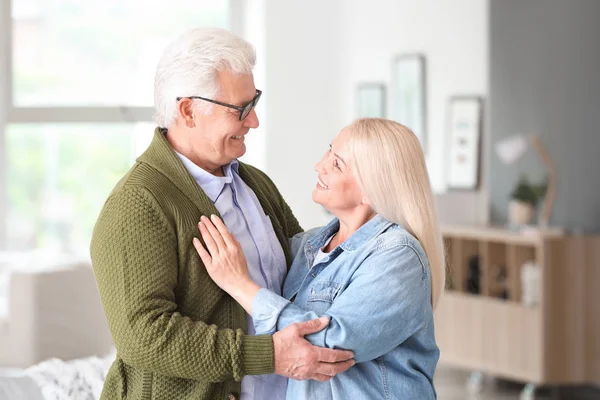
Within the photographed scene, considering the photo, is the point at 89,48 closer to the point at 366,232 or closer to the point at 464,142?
the point at 464,142

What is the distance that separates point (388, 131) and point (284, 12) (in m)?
5.83

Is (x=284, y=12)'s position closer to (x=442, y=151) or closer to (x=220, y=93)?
(x=442, y=151)

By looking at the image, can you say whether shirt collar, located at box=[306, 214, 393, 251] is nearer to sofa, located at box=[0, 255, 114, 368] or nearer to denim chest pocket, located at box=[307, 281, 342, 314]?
denim chest pocket, located at box=[307, 281, 342, 314]

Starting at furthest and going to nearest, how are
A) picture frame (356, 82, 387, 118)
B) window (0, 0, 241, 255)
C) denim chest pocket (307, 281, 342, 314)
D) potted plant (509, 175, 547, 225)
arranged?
picture frame (356, 82, 387, 118), window (0, 0, 241, 255), potted plant (509, 175, 547, 225), denim chest pocket (307, 281, 342, 314)

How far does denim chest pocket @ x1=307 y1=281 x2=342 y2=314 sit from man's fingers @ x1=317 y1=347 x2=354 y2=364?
0.53ft

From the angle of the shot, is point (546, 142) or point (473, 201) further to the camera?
point (473, 201)

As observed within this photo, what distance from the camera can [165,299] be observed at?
6.95 ft

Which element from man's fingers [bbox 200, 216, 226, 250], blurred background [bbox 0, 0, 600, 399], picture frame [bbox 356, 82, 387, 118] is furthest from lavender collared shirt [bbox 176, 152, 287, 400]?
picture frame [bbox 356, 82, 387, 118]

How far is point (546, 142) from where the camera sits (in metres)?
6.57

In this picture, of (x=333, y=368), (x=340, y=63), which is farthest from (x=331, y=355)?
(x=340, y=63)

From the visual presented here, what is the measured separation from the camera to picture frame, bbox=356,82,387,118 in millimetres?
8289

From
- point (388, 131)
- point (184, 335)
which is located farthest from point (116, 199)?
point (388, 131)

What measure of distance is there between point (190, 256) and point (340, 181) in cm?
42

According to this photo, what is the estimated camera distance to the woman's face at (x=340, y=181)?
2.35m
